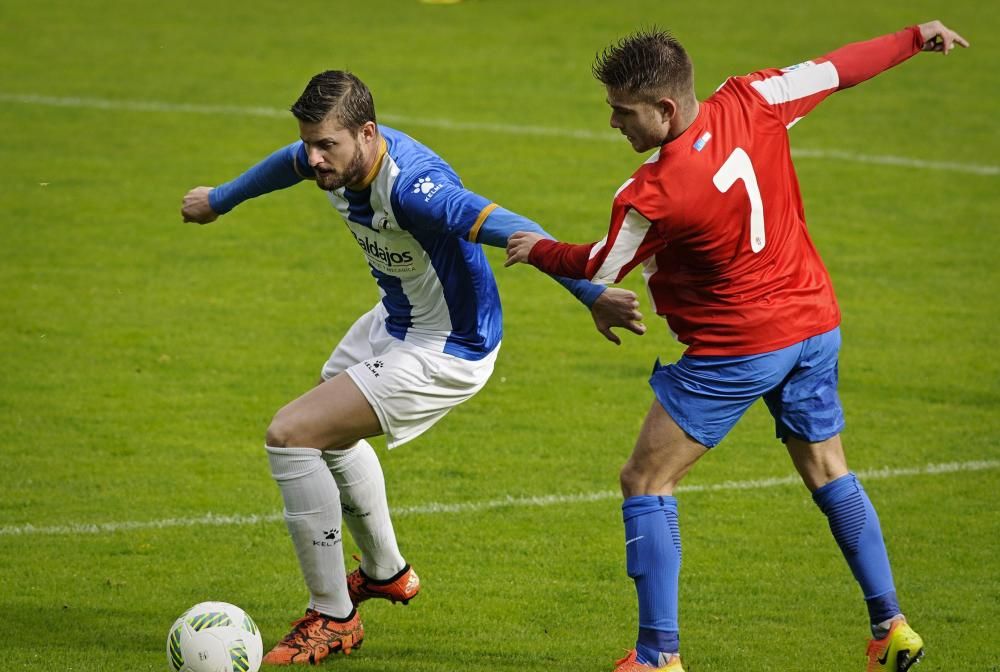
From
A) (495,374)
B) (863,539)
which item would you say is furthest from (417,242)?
(495,374)

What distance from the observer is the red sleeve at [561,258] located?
16.2ft

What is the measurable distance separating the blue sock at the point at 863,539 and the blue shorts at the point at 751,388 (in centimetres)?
24

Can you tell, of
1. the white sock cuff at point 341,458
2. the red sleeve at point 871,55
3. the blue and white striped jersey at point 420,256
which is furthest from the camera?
the white sock cuff at point 341,458

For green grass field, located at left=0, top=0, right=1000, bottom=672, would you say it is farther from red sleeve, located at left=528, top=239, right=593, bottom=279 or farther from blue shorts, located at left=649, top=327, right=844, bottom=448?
red sleeve, located at left=528, top=239, right=593, bottom=279

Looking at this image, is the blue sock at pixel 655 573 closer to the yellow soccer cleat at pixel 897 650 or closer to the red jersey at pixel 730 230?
the red jersey at pixel 730 230

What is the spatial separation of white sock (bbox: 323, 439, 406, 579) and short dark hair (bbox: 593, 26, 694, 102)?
6.63 feet

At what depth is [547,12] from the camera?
23.2 m

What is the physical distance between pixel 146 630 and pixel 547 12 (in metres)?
18.4

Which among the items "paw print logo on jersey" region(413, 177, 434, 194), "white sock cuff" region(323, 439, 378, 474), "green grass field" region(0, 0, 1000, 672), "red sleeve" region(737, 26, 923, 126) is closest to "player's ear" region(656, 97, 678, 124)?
"red sleeve" region(737, 26, 923, 126)

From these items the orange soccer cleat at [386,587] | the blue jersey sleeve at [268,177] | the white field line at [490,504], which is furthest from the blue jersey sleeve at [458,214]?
the white field line at [490,504]

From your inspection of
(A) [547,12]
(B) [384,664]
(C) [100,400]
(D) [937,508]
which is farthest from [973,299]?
(A) [547,12]

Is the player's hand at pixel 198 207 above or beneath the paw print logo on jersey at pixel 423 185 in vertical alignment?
beneath

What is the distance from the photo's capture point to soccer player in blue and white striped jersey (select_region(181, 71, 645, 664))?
546cm

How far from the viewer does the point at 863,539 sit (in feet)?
17.6
